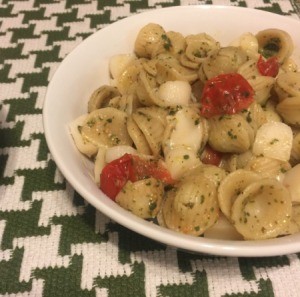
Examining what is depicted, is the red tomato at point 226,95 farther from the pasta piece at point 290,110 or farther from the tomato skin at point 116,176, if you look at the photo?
the tomato skin at point 116,176

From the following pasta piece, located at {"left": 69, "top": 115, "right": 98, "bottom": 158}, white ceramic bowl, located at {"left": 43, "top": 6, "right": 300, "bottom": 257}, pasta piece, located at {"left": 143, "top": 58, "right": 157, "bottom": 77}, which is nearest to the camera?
white ceramic bowl, located at {"left": 43, "top": 6, "right": 300, "bottom": 257}

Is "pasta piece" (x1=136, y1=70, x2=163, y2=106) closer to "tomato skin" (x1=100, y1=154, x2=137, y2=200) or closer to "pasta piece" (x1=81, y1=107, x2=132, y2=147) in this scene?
"pasta piece" (x1=81, y1=107, x2=132, y2=147)

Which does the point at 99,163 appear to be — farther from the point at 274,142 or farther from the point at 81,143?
the point at 274,142

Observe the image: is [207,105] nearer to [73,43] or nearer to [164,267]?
[164,267]

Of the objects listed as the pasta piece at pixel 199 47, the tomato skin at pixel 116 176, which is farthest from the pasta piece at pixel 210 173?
the pasta piece at pixel 199 47

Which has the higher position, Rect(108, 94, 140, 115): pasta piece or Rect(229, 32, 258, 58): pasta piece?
Rect(229, 32, 258, 58): pasta piece

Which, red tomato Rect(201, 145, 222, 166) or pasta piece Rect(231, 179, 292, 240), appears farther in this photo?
red tomato Rect(201, 145, 222, 166)

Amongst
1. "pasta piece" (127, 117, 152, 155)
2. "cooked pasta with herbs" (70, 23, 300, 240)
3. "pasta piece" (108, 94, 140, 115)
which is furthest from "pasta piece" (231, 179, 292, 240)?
"pasta piece" (108, 94, 140, 115)
